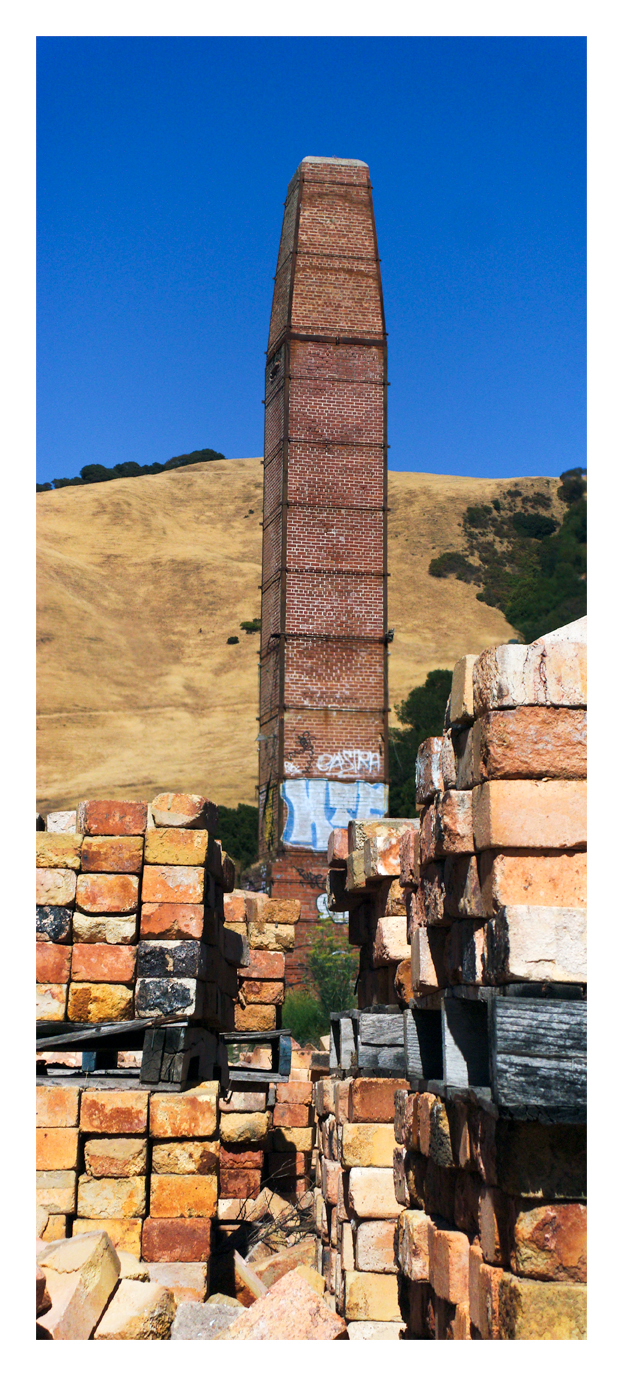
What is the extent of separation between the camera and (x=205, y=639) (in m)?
65.3

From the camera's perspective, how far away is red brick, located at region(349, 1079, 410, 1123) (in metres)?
6.96

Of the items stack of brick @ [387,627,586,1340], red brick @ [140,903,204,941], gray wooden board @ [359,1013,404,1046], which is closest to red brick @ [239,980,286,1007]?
gray wooden board @ [359,1013,404,1046]

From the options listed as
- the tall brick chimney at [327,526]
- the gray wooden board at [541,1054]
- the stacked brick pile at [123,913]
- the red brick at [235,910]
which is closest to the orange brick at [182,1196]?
the stacked brick pile at [123,913]

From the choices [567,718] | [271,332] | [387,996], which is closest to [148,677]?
[271,332]

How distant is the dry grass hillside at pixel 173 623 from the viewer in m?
51.2

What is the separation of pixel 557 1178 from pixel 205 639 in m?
62.2

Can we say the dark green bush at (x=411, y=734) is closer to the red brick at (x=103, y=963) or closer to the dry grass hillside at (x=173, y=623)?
the dry grass hillside at (x=173, y=623)

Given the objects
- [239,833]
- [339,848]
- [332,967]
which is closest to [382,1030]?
[339,848]

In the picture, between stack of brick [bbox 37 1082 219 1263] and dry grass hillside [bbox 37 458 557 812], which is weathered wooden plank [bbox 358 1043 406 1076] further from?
dry grass hillside [bbox 37 458 557 812]

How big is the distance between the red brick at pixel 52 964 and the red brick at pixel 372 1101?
1.88m

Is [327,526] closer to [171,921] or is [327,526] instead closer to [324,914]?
[324,914]

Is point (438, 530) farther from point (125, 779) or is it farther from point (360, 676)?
point (360, 676)

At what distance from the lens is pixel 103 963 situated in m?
7.13

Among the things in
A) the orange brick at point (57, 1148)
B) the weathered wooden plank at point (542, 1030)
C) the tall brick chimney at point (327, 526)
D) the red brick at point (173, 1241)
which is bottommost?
the red brick at point (173, 1241)
